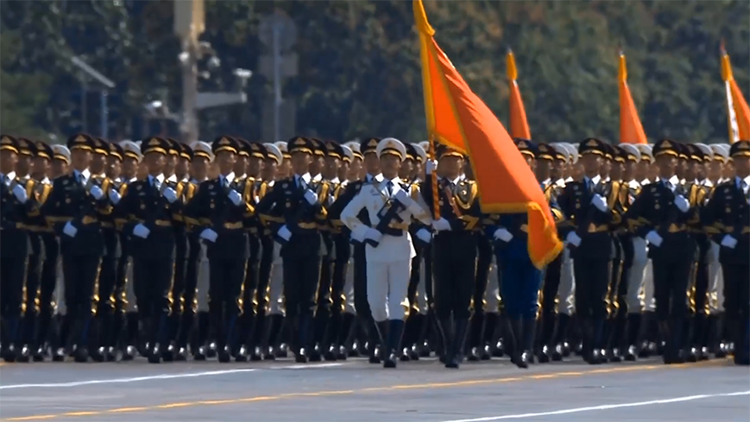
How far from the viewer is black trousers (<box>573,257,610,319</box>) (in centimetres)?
2094

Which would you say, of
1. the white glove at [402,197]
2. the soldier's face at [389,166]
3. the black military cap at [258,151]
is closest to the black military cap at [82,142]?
the black military cap at [258,151]

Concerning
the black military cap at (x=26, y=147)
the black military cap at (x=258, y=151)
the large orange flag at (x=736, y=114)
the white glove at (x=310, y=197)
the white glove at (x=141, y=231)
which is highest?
the large orange flag at (x=736, y=114)

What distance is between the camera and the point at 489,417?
15516mm

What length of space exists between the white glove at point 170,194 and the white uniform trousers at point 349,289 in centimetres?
150

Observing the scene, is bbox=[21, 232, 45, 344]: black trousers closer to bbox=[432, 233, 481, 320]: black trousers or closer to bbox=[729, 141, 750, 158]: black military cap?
bbox=[432, 233, 481, 320]: black trousers

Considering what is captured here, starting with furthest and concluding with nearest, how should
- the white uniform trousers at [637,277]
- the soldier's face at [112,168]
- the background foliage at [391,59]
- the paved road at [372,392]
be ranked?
the background foliage at [391,59] < the white uniform trousers at [637,277] < the soldier's face at [112,168] < the paved road at [372,392]

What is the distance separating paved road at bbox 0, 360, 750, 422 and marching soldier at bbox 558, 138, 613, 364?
17.0 inches

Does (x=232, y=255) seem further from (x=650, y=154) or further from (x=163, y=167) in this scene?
(x=650, y=154)

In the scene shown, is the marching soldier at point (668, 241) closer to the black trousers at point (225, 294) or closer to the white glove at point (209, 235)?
the black trousers at point (225, 294)

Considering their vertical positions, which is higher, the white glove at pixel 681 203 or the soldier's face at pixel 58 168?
the soldier's face at pixel 58 168

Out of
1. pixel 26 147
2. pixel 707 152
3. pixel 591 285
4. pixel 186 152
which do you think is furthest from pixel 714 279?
pixel 26 147

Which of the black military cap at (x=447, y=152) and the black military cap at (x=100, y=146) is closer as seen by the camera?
the black military cap at (x=447, y=152)

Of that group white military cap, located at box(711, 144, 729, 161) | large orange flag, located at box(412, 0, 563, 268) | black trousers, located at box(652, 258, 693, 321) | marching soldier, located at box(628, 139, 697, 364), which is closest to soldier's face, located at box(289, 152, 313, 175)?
large orange flag, located at box(412, 0, 563, 268)

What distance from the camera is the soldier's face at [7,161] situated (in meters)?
21.1
